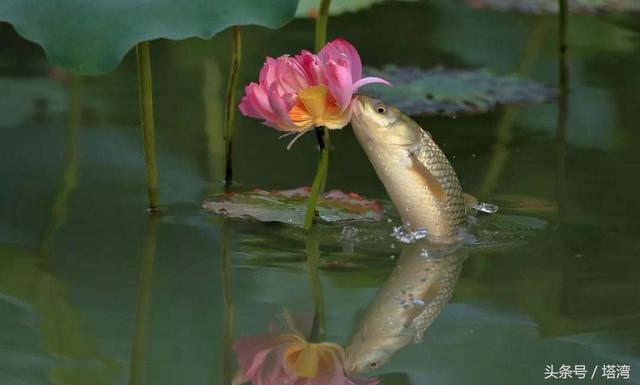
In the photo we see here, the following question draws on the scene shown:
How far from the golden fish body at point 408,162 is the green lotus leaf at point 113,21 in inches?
9.2

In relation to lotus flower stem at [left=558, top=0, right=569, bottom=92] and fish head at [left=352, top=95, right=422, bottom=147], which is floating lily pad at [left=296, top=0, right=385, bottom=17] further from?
fish head at [left=352, top=95, right=422, bottom=147]

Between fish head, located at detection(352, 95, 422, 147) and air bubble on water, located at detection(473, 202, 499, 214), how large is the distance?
29cm

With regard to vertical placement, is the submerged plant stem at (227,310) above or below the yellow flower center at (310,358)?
below

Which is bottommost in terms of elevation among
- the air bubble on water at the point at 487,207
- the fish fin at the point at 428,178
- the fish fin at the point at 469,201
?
the air bubble on water at the point at 487,207

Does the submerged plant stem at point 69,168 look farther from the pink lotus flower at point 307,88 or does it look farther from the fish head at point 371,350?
the fish head at point 371,350

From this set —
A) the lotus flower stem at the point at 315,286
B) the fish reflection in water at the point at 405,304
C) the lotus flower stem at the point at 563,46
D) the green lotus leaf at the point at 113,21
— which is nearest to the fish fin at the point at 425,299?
the fish reflection in water at the point at 405,304

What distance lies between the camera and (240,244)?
237cm

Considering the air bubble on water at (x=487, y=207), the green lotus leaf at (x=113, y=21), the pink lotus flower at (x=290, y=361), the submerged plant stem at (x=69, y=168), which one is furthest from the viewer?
the air bubble on water at (x=487, y=207)

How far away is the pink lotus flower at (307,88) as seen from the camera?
2.18m

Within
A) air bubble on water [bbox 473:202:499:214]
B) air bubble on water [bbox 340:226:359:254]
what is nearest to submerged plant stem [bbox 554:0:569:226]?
air bubble on water [bbox 473:202:499:214]

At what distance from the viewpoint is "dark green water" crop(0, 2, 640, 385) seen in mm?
1899

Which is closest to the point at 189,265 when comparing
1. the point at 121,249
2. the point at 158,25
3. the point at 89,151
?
the point at 121,249

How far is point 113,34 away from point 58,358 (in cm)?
55

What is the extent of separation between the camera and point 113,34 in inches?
85.4
